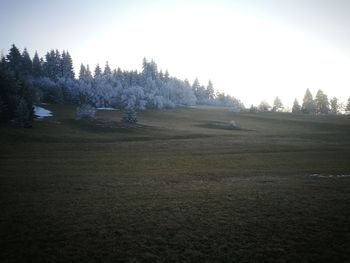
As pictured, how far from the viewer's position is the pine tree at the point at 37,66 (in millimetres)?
131375

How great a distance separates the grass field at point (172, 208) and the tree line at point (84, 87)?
33.8m

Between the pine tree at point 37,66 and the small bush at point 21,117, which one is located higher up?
the pine tree at point 37,66

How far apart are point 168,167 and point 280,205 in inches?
656

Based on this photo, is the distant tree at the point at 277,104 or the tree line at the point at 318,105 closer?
the tree line at the point at 318,105

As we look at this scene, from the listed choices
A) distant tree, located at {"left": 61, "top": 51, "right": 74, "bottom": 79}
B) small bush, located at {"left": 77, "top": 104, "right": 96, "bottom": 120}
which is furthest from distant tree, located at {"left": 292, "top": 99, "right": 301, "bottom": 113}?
distant tree, located at {"left": 61, "top": 51, "right": 74, "bottom": 79}

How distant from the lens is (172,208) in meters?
16.4

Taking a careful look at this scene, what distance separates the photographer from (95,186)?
21875mm

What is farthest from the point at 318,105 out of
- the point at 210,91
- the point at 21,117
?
the point at 21,117

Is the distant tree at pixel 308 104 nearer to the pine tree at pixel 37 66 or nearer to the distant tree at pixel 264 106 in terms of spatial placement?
the distant tree at pixel 264 106

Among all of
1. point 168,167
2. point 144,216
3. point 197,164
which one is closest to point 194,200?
point 144,216

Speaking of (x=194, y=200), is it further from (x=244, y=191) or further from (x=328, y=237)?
(x=328, y=237)

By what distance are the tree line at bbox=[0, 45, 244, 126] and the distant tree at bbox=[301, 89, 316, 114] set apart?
36.8 m

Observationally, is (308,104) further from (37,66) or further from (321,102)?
(37,66)

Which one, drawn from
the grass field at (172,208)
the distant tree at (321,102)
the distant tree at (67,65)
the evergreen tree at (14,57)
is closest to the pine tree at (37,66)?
the distant tree at (67,65)
